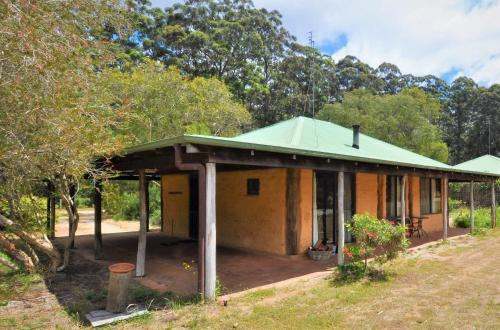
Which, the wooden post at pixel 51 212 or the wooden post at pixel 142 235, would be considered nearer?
the wooden post at pixel 142 235

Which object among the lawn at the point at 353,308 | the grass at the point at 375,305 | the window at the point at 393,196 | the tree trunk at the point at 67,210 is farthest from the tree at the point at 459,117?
the tree trunk at the point at 67,210

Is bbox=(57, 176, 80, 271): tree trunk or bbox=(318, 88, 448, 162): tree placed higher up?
bbox=(318, 88, 448, 162): tree

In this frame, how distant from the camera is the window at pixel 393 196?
39.2 feet

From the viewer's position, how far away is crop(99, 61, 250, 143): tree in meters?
15.4

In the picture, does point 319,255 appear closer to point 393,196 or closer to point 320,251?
point 320,251

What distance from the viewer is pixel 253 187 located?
32.5 ft

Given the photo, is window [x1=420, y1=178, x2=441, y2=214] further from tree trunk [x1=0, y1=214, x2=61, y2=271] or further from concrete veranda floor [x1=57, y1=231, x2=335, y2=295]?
tree trunk [x1=0, y1=214, x2=61, y2=271]

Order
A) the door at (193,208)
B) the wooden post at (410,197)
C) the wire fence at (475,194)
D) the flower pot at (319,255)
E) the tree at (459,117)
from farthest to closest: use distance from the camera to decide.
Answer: the tree at (459,117) → the wire fence at (475,194) → the wooden post at (410,197) → the door at (193,208) → the flower pot at (319,255)

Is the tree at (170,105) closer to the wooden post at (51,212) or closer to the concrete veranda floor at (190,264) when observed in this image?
the wooden post at (51,212)

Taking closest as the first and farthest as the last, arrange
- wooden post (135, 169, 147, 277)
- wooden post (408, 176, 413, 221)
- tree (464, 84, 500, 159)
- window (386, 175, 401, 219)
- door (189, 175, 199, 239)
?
wooden post (135, 169, 147, 277) < window (386, 175, 401, 219) < door (189, 175, 199, 239) < wooden post (408, 176, 413, 221) < tree (464, 84, 500, 159)

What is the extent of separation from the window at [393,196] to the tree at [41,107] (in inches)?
341

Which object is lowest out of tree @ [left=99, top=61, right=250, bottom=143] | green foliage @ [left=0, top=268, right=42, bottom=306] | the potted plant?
green foliage @ [left=0, top=268, right=42, bottom=306]

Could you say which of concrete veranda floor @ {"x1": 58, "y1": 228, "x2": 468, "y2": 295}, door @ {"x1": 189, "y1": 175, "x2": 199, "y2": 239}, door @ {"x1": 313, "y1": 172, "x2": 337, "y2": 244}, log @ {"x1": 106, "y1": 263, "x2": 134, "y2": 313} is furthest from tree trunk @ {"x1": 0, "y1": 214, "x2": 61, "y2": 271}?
door @ {"x1": 313, "y1": 172, "x2": 337, "y2": 244}

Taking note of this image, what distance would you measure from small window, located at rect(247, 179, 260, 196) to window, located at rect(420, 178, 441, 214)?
718 cm
